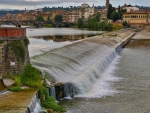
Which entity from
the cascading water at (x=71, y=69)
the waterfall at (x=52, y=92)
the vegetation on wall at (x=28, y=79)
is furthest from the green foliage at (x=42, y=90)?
the cascading water at (x=71, y=69)

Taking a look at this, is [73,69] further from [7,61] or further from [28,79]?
[7,61]

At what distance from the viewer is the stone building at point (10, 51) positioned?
15.4 meters

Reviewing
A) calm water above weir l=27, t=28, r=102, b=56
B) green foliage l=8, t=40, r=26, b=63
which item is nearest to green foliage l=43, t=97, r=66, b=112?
green foliage l=8, t=40, r=26, b=63

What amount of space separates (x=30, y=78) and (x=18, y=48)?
171 cm

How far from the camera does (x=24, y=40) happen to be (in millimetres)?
16453

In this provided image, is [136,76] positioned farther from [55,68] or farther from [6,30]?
[6,30]

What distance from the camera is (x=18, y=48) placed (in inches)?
619

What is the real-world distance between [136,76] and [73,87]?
8199 mm

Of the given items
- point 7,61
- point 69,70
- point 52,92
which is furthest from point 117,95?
point 7,61

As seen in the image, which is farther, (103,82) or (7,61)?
(103,82)

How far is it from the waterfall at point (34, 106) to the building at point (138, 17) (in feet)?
333

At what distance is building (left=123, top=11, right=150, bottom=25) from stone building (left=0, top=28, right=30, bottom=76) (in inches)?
3913

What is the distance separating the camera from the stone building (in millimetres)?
15375

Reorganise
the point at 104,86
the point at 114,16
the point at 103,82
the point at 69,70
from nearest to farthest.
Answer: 1. the point at 104,86
2. the point at 103,82
3. the point at 69,70
4. the point at 114,16
